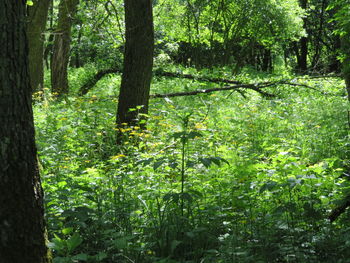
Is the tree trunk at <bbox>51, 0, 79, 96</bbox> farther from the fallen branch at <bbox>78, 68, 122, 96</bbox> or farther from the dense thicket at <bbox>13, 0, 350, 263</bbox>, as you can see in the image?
the fallen branch at <bbox>78, 68, 122, 96</bbox>

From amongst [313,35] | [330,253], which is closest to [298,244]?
[330,253]

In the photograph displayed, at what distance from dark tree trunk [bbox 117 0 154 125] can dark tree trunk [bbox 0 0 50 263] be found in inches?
182

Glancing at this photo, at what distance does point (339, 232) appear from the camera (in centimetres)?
306

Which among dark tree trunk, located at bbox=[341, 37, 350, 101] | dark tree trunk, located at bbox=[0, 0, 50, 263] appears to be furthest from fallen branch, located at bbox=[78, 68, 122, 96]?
dark tree trunk, located at bbox=[0, 0, 50, 263]

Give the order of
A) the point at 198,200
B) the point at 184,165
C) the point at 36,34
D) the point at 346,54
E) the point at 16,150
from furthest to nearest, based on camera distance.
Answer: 1. the point at 36,34
2. the point at 346,54
3. the point at 184,165
4. the point at 198,200
5. the point at 16,150

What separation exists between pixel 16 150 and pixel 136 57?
197 inches

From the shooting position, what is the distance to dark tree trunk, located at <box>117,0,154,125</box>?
22.5 feet

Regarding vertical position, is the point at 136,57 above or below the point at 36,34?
below

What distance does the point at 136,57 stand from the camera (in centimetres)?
702

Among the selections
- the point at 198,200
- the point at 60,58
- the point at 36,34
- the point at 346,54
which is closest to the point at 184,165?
the point at 198,200

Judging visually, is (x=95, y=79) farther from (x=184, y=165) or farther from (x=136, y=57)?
(x=184, y=165)

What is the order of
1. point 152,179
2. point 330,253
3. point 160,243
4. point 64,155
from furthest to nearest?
point 64,155
point 152,179
point 160,243
point 330,253

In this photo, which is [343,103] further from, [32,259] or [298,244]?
[32,259]

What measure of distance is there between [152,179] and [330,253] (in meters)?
2.15
